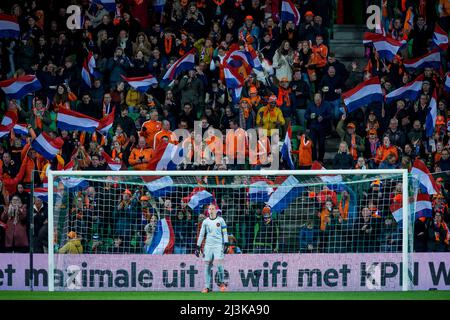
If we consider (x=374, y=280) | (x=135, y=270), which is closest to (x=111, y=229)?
(x=135, y=270)

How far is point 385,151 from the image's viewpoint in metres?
21.3

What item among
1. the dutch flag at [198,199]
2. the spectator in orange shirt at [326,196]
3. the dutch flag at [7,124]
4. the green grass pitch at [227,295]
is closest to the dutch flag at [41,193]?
the dutch flag at [7,124]

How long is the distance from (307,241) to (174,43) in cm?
652

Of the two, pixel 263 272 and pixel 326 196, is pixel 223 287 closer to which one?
pixel 263 272

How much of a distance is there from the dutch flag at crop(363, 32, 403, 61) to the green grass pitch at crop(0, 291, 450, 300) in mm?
6405

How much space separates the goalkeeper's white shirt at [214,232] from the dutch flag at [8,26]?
27.7 feet

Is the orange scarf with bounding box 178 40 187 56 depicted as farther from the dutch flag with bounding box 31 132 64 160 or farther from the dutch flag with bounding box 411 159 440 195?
the dutch flag with bounding box 411 159 440 195

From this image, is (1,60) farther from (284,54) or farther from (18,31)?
(284,54)

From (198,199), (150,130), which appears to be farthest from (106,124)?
(198,199)

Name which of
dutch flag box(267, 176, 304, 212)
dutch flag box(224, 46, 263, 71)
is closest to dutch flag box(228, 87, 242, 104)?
dutch flag box(224, 46, 263, 71)

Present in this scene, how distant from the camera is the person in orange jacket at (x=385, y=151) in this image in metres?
21.3

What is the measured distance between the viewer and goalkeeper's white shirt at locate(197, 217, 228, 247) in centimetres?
1805

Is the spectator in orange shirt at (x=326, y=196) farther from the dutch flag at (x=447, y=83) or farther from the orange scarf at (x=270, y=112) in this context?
the dutch flag at (x=447, y=83)

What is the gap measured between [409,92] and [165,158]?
5454mm
